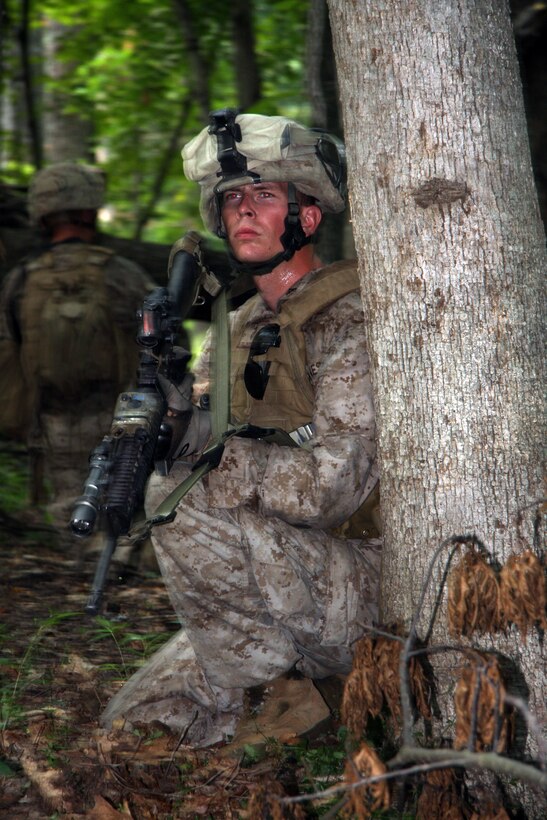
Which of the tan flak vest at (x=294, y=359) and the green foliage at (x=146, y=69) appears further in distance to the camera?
the green foliage at (x=146, y=69)

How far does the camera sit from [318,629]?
3.46m

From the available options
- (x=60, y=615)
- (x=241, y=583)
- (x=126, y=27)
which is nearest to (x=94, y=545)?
(x=60, y=615)

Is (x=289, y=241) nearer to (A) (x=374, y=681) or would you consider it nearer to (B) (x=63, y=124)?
(A) (x=374, y=681)

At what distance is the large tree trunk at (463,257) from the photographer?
2646 millimetres

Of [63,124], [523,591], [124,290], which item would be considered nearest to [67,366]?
[124,290]

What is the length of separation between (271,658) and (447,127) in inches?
75.7

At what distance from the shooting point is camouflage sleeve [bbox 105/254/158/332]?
678cm

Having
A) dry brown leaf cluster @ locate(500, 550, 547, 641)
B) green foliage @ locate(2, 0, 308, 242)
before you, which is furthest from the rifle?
green foliage @ locate(2, 0, 308, 242)

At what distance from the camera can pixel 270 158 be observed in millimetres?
3586

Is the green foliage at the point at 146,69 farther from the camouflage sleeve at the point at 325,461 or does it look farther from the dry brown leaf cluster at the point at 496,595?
the dry brown leaf cluster at the point at 496,595

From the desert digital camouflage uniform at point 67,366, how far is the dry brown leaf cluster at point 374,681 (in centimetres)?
444

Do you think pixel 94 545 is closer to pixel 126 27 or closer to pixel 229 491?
pixel 229 491

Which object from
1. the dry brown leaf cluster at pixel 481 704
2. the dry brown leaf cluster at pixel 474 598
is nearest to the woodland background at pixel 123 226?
the dry brown leaf cluster at pixel 481 704

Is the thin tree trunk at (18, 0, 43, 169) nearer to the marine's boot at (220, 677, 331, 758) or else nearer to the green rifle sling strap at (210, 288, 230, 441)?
the green rifle sling strap at (210, 288, 230, 441)
